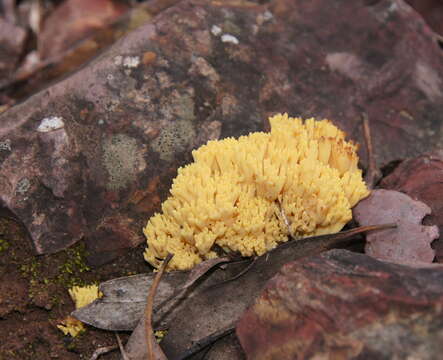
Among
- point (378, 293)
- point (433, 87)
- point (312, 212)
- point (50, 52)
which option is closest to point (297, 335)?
point (378, 293)

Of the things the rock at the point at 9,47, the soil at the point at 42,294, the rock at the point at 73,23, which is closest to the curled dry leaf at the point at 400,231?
the soil at the point at 42,294

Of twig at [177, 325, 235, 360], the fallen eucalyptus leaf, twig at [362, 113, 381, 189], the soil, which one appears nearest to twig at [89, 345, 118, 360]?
the soil

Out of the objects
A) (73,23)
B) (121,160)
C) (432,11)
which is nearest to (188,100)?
(121,160)

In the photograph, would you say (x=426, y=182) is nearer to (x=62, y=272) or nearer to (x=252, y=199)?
(x=252, y=199)

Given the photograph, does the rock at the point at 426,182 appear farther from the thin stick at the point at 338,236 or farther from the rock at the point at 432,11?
the rock at the point at 432,11

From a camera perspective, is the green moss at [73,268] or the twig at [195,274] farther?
the green moss at [73,268]

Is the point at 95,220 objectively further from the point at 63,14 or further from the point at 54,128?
the point at 63,14

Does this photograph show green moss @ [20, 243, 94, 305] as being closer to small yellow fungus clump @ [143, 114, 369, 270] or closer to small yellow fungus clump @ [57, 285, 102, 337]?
small yellow fungus clump @ [57, 285, 102, 337]
